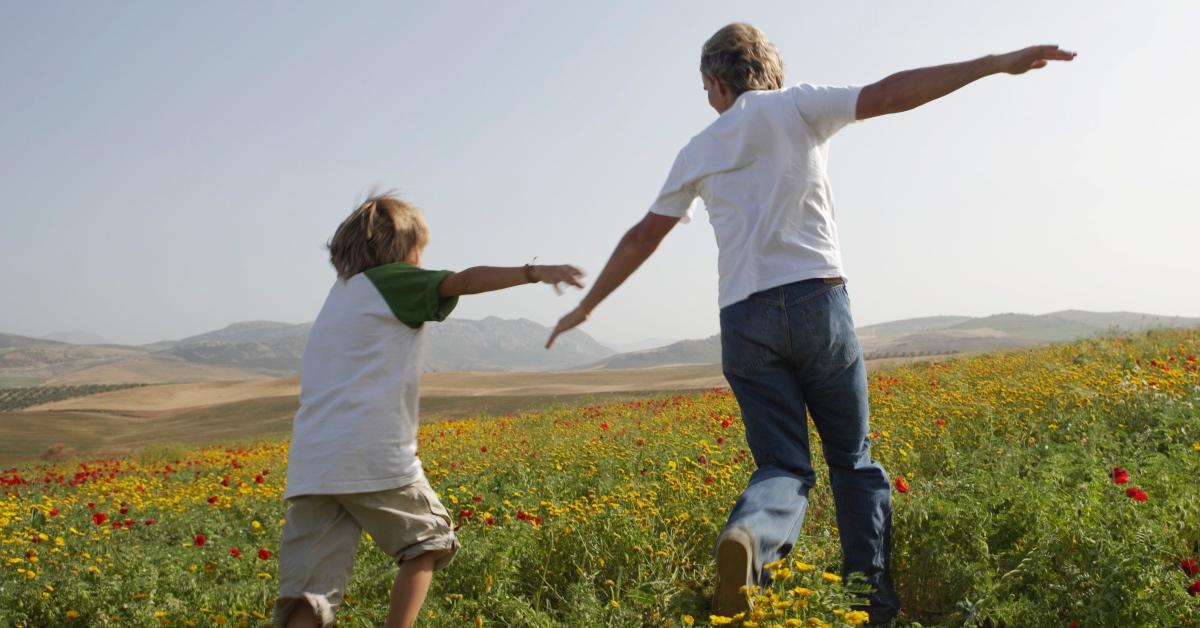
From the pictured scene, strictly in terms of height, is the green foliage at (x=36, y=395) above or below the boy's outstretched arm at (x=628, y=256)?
below

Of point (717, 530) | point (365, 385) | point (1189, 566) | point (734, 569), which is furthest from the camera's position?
point (717, 530)

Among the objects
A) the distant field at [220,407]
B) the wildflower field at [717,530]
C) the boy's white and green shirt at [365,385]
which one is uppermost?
the boy's white and green shirt at [365,385]

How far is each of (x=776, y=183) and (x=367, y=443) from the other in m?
1.59

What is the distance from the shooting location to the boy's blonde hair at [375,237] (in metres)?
2.97

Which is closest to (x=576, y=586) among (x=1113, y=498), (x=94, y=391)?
(x=1113, y=498)

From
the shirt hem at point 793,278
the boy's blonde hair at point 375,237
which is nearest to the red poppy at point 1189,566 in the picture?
the shirt hem at point 793,278

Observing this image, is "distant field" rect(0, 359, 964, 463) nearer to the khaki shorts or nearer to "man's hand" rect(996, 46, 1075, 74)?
the khaki shorts

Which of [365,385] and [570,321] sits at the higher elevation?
[570,321]

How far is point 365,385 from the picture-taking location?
8.96ft

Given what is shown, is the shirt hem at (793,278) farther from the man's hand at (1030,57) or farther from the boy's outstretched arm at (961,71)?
the man's hand at (1030,57)

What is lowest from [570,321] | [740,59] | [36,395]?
[36,395]

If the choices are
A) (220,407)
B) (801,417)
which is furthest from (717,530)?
(220,407)

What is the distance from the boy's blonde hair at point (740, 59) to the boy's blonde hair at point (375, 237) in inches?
48.5

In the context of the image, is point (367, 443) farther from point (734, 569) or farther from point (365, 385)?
point (734, 569)
